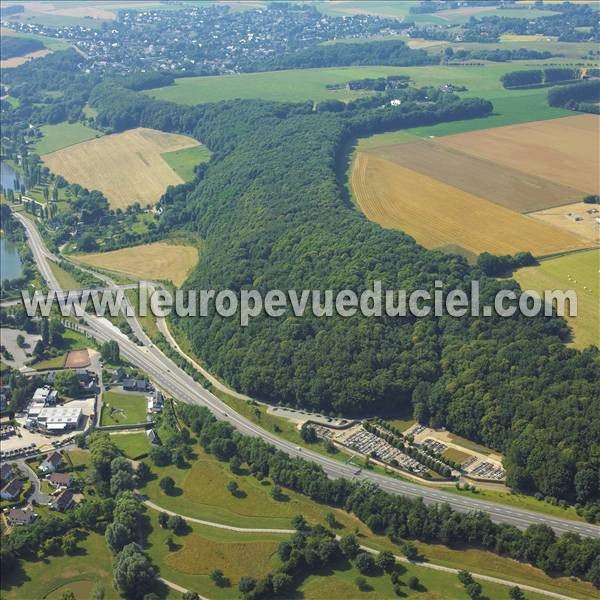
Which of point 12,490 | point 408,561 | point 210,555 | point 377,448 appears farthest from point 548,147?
point 12,490

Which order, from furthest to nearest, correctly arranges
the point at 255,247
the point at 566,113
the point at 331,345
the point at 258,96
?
the point at 258,96
the point at 566,113
the point at 255,247
the point at 331,345

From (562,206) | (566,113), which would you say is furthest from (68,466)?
(566,113)

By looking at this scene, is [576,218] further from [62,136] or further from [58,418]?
[62,136]

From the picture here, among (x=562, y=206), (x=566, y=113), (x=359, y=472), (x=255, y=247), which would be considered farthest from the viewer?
(x=566, y=113)

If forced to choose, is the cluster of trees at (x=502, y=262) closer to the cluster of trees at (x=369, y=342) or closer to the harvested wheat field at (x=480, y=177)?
the cluster of trees at (x=369, y=342)

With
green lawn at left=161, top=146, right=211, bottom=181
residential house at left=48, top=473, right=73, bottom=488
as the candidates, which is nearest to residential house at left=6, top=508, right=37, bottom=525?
residential house at left=48, top=473, right=73, bottom=488

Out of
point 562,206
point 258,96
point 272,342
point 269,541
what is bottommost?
point 269,541

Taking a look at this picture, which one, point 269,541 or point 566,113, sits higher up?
point 566,113

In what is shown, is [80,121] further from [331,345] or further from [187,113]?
[331,345]
